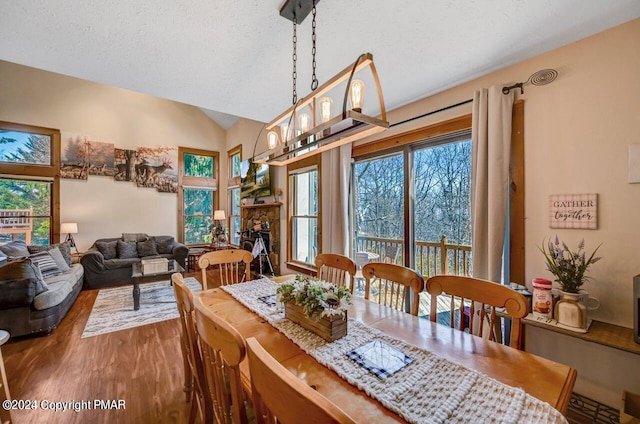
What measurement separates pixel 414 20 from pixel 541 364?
6.19 ft

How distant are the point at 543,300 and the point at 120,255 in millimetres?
6541

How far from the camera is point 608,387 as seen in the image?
1.59 metres

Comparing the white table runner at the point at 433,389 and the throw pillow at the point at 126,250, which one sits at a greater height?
the white table runner at the point at 433,389

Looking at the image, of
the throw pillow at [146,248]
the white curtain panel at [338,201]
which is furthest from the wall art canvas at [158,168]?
the white curtain panel at [338,201]

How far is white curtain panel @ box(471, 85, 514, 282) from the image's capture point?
6.49 feet

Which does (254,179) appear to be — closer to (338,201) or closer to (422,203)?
(338,201)

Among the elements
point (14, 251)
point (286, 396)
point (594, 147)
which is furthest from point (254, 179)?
point (286, 396)

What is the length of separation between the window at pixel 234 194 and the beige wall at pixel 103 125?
1.18 meters

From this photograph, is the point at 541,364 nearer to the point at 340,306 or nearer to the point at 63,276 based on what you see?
the point at 340,306

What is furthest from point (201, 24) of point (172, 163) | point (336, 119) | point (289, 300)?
point (172, 163)

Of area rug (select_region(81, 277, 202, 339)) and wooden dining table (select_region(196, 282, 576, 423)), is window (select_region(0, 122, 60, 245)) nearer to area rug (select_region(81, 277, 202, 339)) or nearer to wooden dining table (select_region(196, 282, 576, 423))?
area rug (select_region(81, 277, 202, 339))

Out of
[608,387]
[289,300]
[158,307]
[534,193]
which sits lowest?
[158,307]

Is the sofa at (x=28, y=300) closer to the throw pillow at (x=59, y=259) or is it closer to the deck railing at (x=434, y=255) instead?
the throw pillow at (x=59, y=259)

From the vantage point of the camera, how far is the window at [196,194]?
21.5ft
